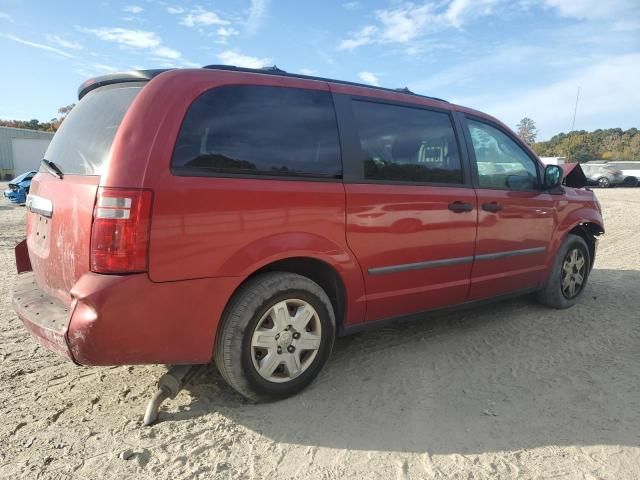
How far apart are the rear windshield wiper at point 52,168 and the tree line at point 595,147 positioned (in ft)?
193

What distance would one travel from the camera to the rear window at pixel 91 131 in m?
2.56

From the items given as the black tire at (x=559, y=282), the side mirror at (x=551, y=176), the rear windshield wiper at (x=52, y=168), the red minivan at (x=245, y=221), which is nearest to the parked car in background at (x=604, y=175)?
the black tire at (x=559, y=282)

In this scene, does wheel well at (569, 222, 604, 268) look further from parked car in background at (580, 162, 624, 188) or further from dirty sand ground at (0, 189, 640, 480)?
parked car in background at (580, 162, 624, 188)

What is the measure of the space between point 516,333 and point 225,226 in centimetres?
291

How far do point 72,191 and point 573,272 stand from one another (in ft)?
15.5

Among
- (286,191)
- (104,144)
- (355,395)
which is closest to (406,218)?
(286,191)

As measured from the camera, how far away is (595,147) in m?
61.2

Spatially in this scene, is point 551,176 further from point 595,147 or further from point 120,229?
point 595,147

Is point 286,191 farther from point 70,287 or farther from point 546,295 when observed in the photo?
point 546,295

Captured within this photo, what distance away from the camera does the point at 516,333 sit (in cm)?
418

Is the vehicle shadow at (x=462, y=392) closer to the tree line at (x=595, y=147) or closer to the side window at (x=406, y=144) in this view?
the side window at (x=406, y=144)

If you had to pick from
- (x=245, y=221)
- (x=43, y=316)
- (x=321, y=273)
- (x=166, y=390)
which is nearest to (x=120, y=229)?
(x=245, y=221)

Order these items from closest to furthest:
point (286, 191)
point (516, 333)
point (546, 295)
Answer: point (286, 191), point (516, 333), point (546, 295)

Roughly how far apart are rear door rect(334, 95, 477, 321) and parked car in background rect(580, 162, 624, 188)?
31.6 meters
